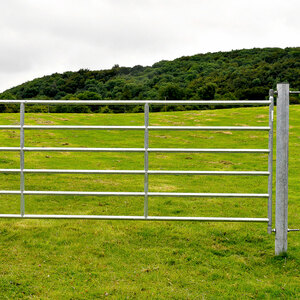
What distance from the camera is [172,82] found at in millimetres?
70312

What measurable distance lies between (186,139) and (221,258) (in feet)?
74.5

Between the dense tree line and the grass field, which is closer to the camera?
the grass field

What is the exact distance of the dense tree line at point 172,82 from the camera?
62625 millimetres

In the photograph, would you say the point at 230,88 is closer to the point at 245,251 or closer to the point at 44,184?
the point at 44,184

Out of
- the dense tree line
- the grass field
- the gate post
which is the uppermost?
the dense tree line

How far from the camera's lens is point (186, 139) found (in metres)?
27.7

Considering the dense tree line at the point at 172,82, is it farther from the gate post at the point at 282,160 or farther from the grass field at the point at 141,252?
the gate post at the point at 282,160

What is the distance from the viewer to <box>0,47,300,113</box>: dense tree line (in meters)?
62.6

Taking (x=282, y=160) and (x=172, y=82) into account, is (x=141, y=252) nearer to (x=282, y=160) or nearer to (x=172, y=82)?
(x=282, y=160)

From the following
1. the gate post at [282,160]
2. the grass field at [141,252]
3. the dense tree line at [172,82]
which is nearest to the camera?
the grass field at [141,252]

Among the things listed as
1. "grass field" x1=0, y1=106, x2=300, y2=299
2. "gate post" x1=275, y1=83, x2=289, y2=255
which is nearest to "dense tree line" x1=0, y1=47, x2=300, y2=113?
"grass field" x1=0, y1=106, x2=300, y2=299

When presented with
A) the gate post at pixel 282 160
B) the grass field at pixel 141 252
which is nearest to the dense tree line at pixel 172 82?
the grass field at pixel 141 252

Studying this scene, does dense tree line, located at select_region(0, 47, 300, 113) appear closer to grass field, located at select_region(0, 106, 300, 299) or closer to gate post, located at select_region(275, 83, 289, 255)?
grass field, located at select_region(0, 106, 300, 299)

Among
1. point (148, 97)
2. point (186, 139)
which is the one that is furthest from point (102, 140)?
point (148, 97)
